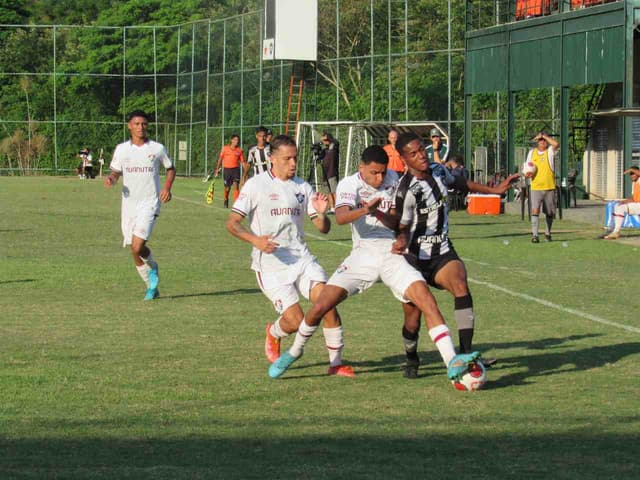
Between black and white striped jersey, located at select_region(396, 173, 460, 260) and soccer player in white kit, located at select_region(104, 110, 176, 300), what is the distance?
234 inches

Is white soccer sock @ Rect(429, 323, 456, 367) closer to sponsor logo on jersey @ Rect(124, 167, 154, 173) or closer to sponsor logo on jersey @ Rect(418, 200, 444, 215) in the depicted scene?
sponsor logo on jersey @ Rect(418, 200, 444, 215)

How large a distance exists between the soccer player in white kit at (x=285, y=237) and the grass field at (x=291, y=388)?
432 millimetres

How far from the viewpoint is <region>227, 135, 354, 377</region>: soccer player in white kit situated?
967 cm

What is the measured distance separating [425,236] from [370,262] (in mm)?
530

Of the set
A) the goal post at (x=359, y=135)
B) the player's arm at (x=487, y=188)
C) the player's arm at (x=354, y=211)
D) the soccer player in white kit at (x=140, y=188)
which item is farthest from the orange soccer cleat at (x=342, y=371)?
the goal post at (x=359, y=135)

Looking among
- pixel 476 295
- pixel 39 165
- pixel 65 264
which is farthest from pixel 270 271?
pixel 39 165

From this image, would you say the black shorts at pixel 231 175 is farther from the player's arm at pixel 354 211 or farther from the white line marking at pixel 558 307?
the player's arm at pixel 354 211

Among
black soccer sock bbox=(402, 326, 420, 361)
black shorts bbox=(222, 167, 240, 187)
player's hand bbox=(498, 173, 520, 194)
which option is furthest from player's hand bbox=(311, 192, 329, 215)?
black shorts bbox=(222, 167, 240, 187)

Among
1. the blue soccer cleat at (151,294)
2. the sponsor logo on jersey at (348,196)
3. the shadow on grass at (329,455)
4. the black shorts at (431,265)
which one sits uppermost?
the sponsor logo on jersey at (348,196)

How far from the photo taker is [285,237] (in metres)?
9.84

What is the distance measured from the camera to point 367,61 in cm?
5362

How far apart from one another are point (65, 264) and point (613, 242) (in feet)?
34.9

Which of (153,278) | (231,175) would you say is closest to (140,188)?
(153,278)

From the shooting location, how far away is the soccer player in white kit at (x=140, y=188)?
15.0 m
